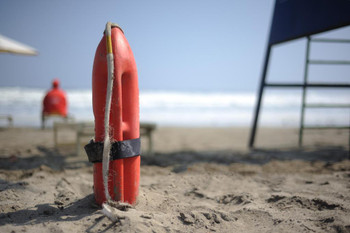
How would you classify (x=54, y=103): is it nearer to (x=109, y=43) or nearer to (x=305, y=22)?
(x=109, y=43)

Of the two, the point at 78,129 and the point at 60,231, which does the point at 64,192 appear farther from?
the point at 78,129

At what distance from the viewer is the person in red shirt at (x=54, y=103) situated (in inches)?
279

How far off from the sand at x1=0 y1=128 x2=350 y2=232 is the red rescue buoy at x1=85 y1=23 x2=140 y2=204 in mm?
193

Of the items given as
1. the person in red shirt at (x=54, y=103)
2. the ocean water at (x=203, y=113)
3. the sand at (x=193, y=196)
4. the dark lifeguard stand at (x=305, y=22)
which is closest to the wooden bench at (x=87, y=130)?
the sand at (x=193, y=196)

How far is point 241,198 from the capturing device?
215 centimetres

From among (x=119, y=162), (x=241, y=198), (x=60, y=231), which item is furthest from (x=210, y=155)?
(x=60, y=231)

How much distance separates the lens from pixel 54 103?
712 centimetres

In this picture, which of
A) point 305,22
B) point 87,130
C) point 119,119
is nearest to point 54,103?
point 87,130

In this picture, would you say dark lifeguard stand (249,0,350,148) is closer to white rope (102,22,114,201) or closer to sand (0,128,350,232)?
sand (0,128,350,232)

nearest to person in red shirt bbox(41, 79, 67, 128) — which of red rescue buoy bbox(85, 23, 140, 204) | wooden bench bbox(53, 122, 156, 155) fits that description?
wooden bench bbox(53, 122, 156, 155)

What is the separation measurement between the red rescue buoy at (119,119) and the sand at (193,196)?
19 cm

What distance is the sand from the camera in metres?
1.60

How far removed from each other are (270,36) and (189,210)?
3.83 m

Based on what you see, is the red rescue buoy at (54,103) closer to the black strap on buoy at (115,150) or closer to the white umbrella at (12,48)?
the white umbrella at (12,48)
